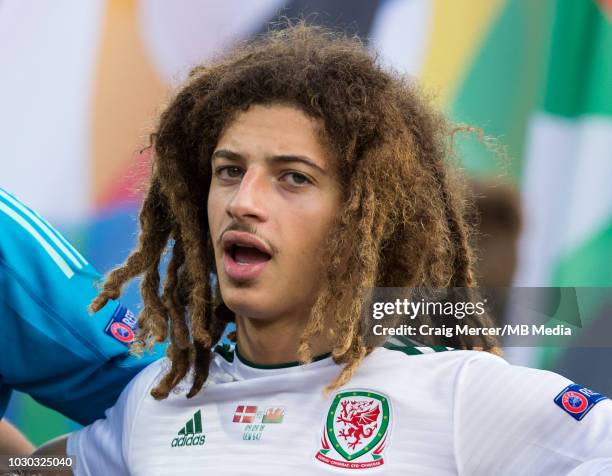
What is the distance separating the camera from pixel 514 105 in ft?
9.16

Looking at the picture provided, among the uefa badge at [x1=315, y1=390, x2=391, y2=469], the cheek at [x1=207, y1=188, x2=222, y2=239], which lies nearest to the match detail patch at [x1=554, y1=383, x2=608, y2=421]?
the uefa badge at [x1=315, y1=390, x2=391, y2=469]

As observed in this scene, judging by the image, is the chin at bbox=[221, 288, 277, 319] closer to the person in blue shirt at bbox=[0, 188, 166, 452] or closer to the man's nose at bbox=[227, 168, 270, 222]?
the man's nose at bbox=[227, 168, 270, 222]

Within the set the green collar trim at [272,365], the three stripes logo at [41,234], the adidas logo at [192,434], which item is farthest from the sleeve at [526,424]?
the three stripes logo at [41,234]

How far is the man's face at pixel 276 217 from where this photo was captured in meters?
1.74

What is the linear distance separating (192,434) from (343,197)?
507mm

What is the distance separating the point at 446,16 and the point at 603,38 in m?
0.43

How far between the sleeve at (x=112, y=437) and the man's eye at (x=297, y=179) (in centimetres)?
52

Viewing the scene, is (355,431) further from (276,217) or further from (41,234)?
(41,234)

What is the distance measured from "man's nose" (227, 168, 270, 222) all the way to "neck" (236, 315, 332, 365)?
→ 0.21m

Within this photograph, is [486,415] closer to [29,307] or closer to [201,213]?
Answer: [201,213]

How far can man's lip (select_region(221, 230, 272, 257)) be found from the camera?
173 cm

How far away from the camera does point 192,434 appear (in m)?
1.85

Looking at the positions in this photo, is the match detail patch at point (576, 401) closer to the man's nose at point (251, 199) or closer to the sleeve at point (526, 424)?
the sleeve at point (526, 424)

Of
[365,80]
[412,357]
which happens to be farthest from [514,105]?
[412,357]
